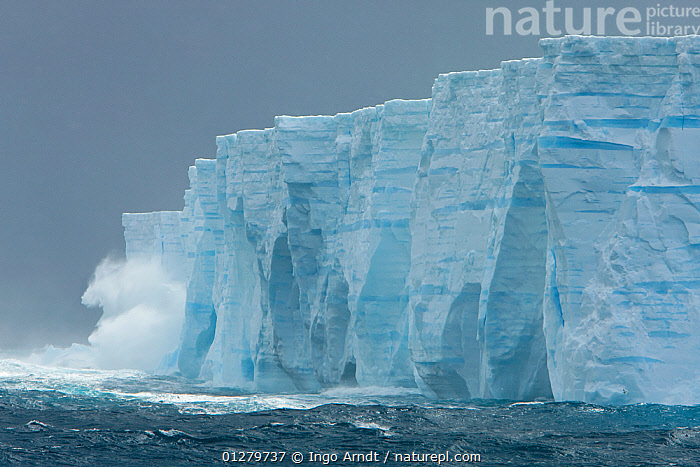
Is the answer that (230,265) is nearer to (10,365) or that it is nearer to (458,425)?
(10,365)

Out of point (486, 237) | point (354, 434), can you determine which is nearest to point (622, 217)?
point (486, 237)

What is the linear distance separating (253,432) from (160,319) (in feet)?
79.8

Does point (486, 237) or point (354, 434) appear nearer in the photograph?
point (354, 434)

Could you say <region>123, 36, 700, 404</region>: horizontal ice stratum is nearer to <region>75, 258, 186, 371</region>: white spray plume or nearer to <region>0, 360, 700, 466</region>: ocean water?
<region>0, 360, 700, 466</region>: ocean water

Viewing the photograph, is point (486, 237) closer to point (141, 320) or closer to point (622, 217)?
point (622, 217)

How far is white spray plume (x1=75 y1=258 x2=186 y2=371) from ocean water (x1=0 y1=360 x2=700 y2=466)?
1752 centimetres

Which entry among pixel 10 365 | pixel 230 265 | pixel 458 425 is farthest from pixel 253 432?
pixel 10 365

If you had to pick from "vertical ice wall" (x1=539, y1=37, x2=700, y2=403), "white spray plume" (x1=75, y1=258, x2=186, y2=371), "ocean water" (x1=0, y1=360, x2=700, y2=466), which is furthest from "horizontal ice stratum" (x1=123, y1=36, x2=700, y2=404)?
"white spray plume" (x1=75, y1=258, x2=186, y2=371)

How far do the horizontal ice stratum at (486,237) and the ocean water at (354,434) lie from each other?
3.22 ft

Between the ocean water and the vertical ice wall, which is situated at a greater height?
the vertical ice wall

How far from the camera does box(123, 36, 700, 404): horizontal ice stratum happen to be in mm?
18359

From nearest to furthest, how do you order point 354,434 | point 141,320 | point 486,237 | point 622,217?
point 354,434, point 622,217, point 486,237, point 141,320

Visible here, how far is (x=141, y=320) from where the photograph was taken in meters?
42.8

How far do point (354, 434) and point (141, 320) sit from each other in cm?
2613
